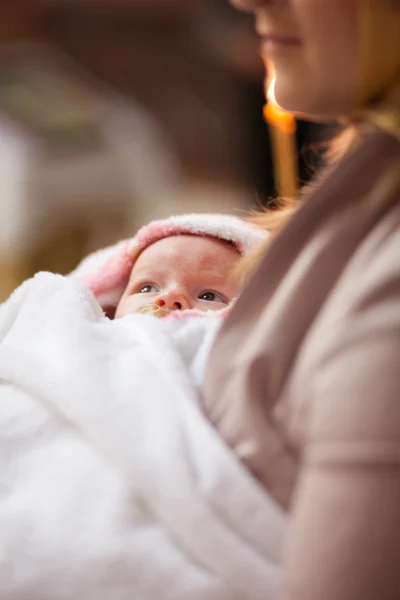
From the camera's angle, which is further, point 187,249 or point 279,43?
point 187,249

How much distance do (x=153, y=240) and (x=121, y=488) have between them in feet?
1.56

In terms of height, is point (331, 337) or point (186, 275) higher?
point (331, 337)

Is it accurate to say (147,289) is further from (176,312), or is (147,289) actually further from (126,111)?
(126,111)

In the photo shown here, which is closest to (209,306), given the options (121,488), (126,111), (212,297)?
(212,297)

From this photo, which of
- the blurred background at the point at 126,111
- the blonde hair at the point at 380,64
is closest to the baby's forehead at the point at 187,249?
the blonde hair at the point at 380,64

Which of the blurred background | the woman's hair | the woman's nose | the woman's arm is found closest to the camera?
the woman's arm

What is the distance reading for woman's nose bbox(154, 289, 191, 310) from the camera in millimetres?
808

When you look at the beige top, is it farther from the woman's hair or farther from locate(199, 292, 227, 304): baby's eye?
locate(199, 292, 227, 304): baby's eye

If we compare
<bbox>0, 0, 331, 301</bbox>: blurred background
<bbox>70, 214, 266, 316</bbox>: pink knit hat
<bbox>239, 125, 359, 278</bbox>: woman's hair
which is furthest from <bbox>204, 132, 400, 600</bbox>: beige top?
<bbox>0, 0, 331, 301</bbox>: blurred background

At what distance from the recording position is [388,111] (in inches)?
18.1

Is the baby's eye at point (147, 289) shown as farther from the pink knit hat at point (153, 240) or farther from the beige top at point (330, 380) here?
the beige top at point (330, 380)

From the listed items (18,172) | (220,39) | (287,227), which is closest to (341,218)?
(287,227)

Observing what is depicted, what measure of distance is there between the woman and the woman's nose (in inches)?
11.8

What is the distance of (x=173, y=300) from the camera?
814 millimetres
